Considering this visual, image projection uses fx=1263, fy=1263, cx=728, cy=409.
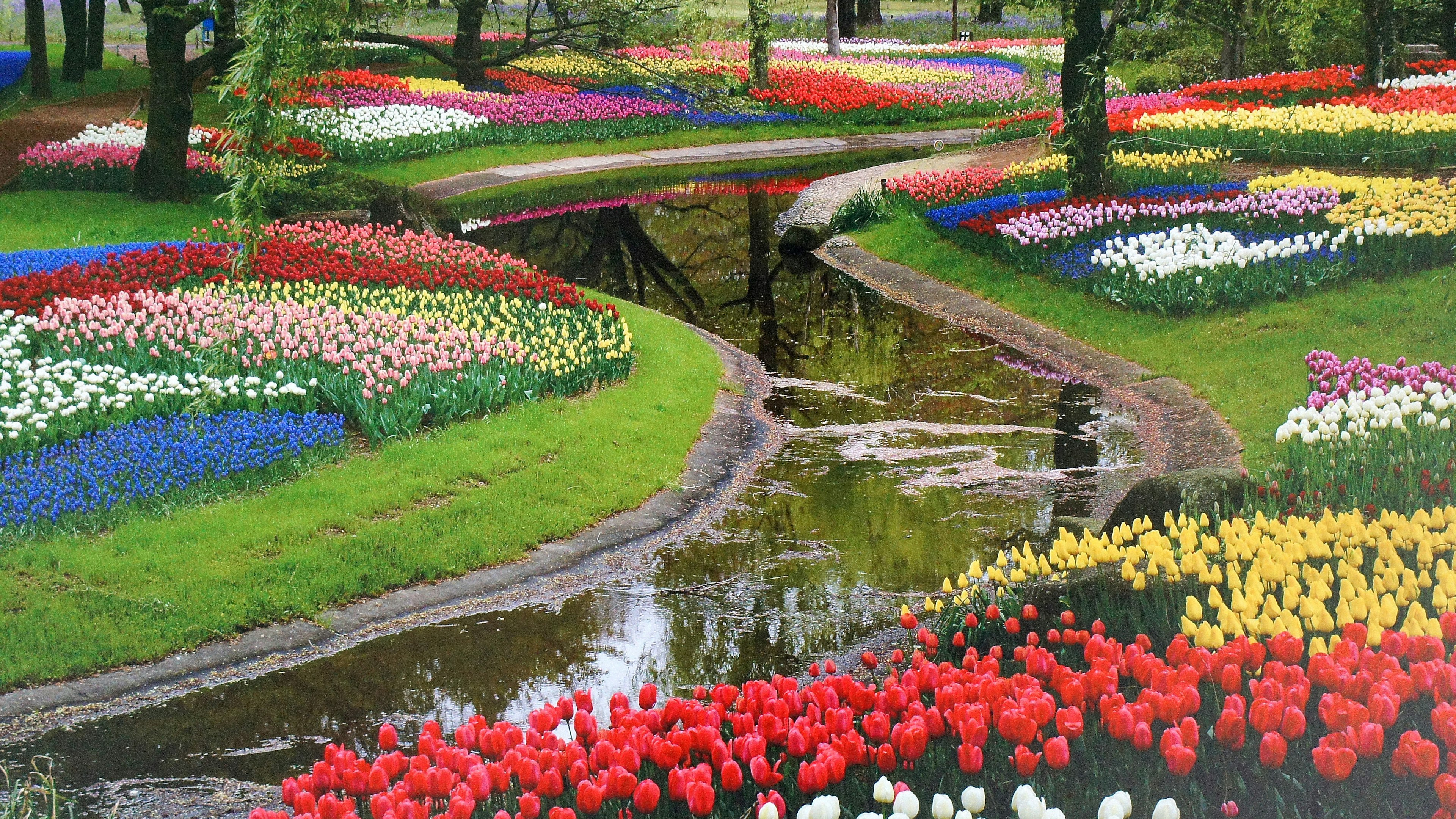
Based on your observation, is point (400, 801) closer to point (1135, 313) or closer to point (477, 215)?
point (1135, 313)

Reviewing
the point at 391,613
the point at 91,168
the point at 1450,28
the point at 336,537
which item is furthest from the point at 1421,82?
the point at 91,168

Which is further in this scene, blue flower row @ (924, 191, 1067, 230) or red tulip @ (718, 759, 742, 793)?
blue flower row @ (924, 191, 1067, 230)

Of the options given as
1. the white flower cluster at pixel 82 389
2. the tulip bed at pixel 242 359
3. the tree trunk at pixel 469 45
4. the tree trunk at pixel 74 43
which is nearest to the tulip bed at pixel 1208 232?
the tulip bed at pixel 242 359

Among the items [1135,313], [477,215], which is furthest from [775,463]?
[477,215]

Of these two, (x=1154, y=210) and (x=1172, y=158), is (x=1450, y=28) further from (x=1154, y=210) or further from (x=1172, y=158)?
(x=1154, y=210)

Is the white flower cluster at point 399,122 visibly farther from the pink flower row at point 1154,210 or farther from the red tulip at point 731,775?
the red tulip at point 731,775

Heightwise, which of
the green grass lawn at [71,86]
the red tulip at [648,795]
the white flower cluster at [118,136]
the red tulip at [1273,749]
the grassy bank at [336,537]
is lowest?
the grassy bank at [336,537]

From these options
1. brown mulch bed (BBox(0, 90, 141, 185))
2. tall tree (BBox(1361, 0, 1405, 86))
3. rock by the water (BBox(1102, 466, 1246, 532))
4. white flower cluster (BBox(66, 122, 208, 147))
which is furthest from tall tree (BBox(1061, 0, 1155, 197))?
brown mulch bed (BBox(0, 90, 141, 185))

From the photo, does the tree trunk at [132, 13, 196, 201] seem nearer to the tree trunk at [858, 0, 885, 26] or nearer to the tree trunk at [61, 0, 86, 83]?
the tree trunk at [61, 0, 86, 83]

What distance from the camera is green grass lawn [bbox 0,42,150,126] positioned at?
31969 millimetres

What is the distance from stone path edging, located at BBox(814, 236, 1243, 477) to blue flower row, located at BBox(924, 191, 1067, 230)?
1.17 metres

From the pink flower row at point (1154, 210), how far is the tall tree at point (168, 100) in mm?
13063

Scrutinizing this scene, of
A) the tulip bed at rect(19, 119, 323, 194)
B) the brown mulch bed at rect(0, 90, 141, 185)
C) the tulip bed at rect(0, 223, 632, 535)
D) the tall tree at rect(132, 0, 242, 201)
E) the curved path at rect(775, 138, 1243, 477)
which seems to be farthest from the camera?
the brown mulch bed at rect(0, 90, 141, 185)

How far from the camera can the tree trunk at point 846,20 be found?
5897cm
